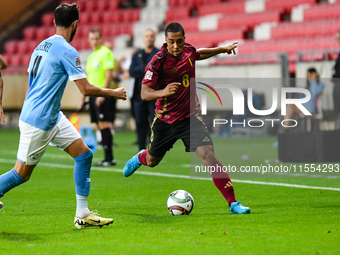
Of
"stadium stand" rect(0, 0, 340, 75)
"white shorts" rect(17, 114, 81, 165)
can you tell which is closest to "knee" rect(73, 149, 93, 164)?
"white shorts" rect(17, 114, 81, 165)

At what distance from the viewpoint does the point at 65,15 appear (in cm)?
463

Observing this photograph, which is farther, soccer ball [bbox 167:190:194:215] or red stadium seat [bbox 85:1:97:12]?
red stadium seat [bbox 85:1:97:12]

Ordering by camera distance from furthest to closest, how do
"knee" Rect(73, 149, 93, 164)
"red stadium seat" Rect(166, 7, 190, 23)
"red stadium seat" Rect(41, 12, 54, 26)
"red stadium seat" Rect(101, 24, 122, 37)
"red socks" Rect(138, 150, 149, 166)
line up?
1. "red stadium seat" Rect(41, 12, 54, 26)
2. "red stadium seat" Rect(101, 24, 122, 37)
3. "red stadium seat" Rect(166, 7, 190, 23)
4. "red socks" Rect(138, 150, 149, 166)
5. "knee" Rect(73, 149, 93, 164)

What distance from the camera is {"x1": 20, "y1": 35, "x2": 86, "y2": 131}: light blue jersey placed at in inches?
179

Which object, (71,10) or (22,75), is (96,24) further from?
(71,10)

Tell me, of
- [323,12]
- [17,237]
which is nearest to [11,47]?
[323,12]

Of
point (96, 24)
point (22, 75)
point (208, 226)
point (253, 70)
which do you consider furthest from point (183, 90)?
point (96, 24)

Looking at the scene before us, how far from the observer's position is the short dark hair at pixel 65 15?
462 cm

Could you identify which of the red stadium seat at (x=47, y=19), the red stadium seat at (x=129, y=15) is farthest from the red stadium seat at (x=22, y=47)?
the red stadium seat at (x=129, y=15)

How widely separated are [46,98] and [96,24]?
22076 millimetres

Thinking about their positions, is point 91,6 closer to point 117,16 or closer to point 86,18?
point 86,18

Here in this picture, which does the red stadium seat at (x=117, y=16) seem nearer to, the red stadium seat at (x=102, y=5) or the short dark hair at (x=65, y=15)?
the red stadium seat at (x=102, y=5)

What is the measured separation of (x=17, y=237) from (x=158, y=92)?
6.21 ft

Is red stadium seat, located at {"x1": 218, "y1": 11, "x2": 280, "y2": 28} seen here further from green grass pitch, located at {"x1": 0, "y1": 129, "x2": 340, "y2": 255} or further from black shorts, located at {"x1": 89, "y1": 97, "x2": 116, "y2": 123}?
green grass pitch, located at {"x1": 0, "y1": 129, "x2": 340, "y2": 255}
